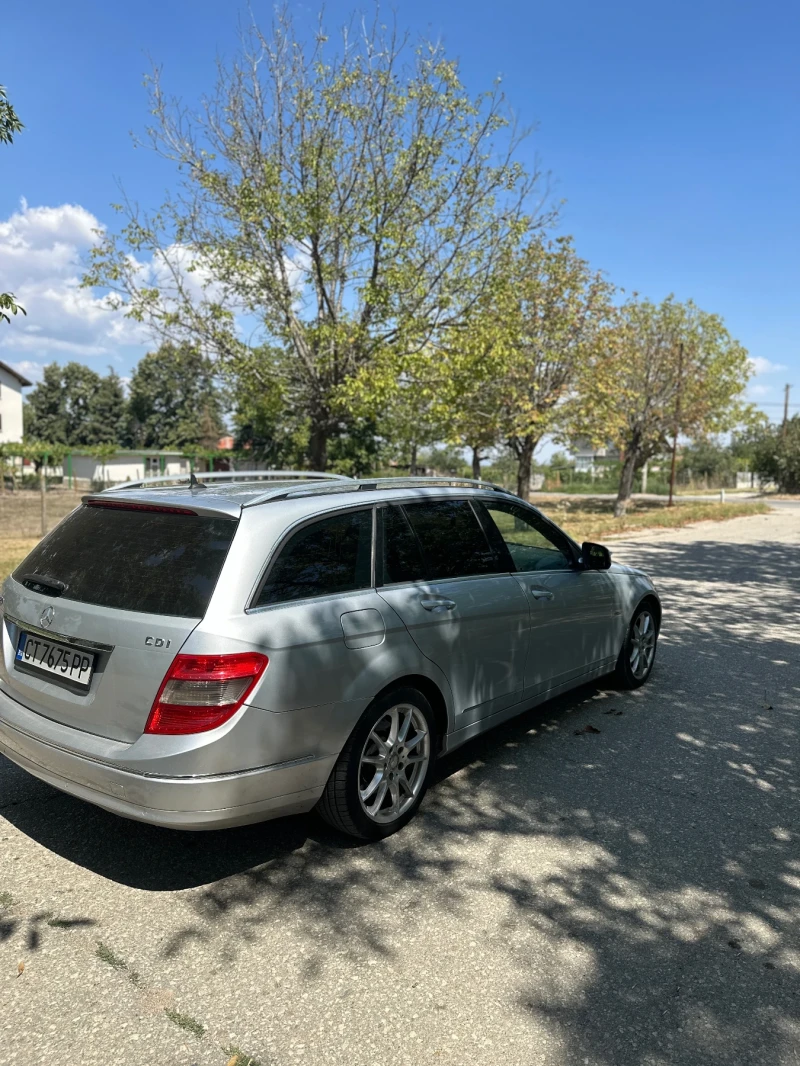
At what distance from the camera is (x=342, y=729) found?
3285mm

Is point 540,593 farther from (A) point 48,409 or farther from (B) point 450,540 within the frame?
(A) point 48,409

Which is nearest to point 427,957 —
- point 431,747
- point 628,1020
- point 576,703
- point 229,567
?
point 628,1020

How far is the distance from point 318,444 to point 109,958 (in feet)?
44.0

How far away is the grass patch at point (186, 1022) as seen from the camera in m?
2.41

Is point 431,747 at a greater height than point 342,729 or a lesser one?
lesser

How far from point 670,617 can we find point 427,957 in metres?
7.00

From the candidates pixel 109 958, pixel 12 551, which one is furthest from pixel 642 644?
pixel 12 551

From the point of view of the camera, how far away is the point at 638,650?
238 inches

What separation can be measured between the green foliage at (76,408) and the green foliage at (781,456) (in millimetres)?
68127

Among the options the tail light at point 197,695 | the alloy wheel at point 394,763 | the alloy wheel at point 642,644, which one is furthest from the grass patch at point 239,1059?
the alloy wheel at point 642,644

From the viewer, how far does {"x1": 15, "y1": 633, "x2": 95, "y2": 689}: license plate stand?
318cm

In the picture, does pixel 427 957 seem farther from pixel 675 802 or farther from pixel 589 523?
pixel 589 523

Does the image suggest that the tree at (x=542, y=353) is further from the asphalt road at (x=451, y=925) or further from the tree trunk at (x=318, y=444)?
the asphalt road at (x=451, y=925)

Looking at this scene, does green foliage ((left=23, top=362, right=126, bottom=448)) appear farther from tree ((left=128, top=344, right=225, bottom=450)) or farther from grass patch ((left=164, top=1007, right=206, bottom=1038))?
grass patch ((left=164, top=1007, right=206, bottom=1038))
